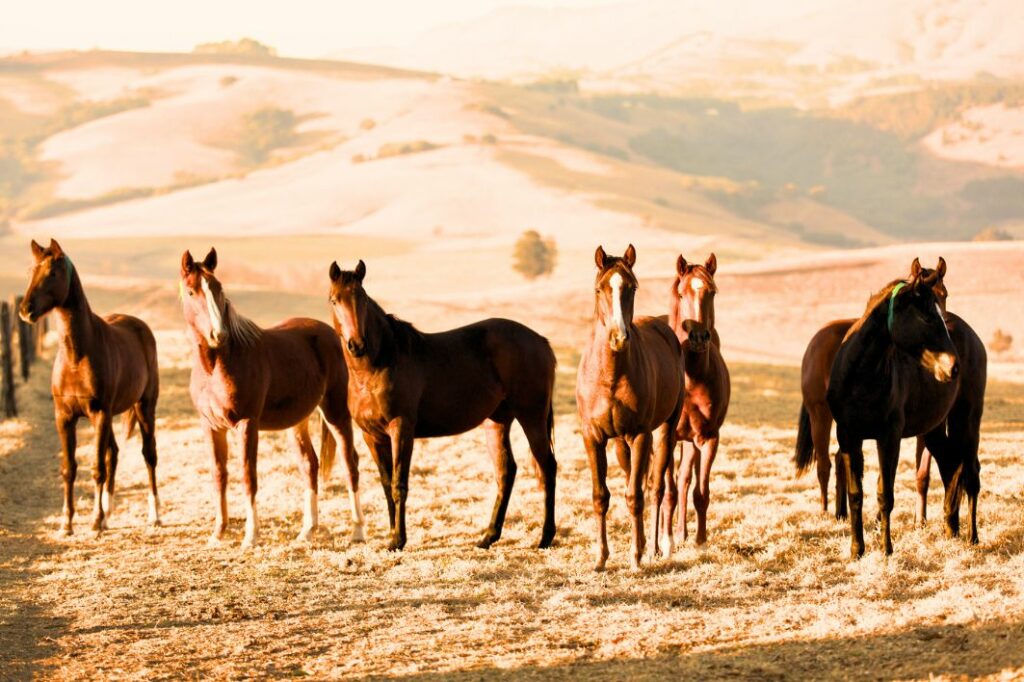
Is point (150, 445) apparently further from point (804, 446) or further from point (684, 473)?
point (804, 446)

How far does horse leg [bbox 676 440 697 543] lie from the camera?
12.2 metres

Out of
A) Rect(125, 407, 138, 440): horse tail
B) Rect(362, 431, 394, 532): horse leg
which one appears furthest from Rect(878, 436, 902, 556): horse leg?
Rect(125, 407, 138, 440): horse tail

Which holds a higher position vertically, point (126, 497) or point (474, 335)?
point (474, 335)

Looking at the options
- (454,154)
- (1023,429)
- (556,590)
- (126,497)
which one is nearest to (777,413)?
(1023,429)

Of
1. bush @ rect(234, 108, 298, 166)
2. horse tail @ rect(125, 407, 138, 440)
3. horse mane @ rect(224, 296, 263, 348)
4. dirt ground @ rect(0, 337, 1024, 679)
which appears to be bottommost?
dirt ground @ rect(0, 337, 1024, 679)

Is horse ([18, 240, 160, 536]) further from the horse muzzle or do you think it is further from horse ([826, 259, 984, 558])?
the horse muzzle

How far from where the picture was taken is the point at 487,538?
41.8 feet

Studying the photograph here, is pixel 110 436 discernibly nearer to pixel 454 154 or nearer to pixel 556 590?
pixel 556 590

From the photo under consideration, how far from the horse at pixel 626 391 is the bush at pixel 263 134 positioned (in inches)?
6685

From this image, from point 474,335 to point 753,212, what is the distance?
145 meters

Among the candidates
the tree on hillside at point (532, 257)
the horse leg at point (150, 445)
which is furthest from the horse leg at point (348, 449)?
the tree on hillside at point (532, 257)

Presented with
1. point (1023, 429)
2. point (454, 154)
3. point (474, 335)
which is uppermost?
point (454, 154)

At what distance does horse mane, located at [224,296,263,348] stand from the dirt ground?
2.02m

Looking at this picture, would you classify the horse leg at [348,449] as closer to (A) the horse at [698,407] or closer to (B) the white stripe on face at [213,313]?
(B) the white stripe on face at [213,313]
